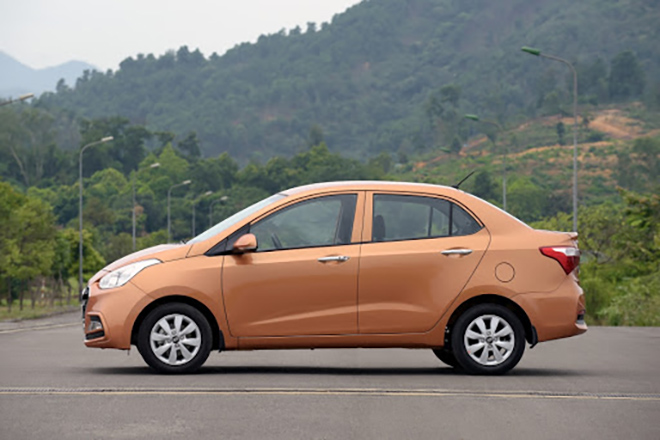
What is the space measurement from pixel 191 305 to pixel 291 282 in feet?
3.09

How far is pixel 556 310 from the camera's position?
12094 mm

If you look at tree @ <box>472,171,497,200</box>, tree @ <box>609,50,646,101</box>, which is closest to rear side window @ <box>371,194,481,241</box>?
tree @ <box>472,171,497,200</box>

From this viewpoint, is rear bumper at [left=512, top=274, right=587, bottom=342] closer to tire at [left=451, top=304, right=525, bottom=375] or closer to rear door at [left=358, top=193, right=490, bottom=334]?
tire at [left=451, top=304, right=525, bottom=375]

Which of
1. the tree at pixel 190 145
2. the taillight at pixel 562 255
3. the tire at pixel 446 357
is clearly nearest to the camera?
the taillight at pixel 562 255

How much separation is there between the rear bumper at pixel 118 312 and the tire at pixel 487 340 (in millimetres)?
2895

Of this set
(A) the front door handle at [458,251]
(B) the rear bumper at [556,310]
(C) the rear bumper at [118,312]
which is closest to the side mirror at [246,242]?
(C) the rear bumper at [118,312]

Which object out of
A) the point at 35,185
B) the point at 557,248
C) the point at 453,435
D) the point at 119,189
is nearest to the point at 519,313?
the point at 557,248

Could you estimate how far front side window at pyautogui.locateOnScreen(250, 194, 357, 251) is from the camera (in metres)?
11.8

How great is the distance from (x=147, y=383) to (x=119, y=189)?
490 ft

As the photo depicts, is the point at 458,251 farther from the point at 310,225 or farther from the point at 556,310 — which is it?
the point at 310,225

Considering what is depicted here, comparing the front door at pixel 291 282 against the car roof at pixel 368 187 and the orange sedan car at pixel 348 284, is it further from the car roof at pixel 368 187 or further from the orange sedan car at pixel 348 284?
the car roof at pixel 368 187

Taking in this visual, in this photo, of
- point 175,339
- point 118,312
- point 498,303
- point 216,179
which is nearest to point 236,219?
point 175,339

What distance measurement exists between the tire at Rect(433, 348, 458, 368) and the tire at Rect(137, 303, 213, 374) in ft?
8.36

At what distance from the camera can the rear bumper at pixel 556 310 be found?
11992 millimetres
